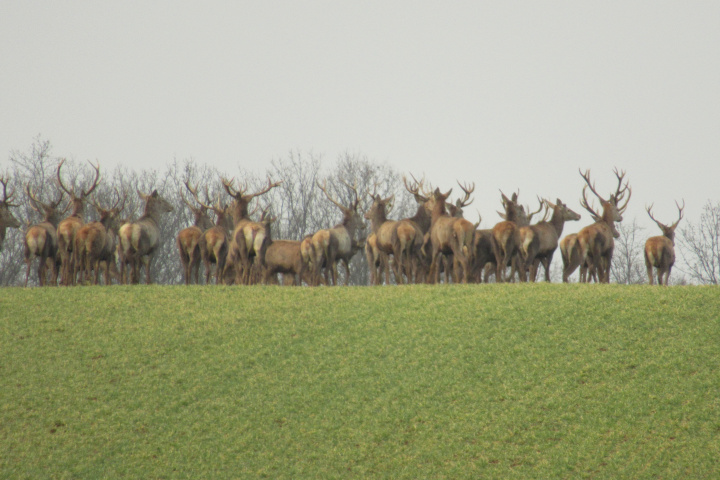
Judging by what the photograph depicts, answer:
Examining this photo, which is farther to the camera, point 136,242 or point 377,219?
point 377,219

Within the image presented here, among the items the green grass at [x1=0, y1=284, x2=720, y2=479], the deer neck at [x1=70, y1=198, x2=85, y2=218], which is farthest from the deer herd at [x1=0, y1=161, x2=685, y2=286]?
the green grass at [x1=0, y1=284, x2=720, y2=479]

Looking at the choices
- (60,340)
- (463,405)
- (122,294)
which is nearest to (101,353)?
(60,340)

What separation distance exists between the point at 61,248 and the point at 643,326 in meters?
15.9

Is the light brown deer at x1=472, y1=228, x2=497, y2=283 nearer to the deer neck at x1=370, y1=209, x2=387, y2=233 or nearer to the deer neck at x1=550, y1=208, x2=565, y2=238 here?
the deer neck at x1=550, y1=208, x2=565, y2=238

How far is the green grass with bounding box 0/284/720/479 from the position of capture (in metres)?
11.5

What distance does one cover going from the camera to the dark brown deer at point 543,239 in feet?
71.3

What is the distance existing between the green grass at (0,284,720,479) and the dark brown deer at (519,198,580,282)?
139 inches

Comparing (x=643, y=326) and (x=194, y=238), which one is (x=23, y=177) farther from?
(x=643, y=326)

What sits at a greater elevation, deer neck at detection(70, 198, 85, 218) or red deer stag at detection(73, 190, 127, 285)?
deer neck at detection(70, 198, 85, 218)

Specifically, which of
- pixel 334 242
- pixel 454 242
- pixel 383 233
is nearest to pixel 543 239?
pixel 454 242

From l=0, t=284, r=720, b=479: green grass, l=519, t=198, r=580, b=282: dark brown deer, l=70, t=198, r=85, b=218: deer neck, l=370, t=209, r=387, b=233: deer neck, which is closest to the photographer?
l=0, t=284, r=720, b=479: green grass

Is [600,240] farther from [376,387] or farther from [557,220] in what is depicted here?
[376,387]

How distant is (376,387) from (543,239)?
33.0ft

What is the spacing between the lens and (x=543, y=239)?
22141 millimetres
